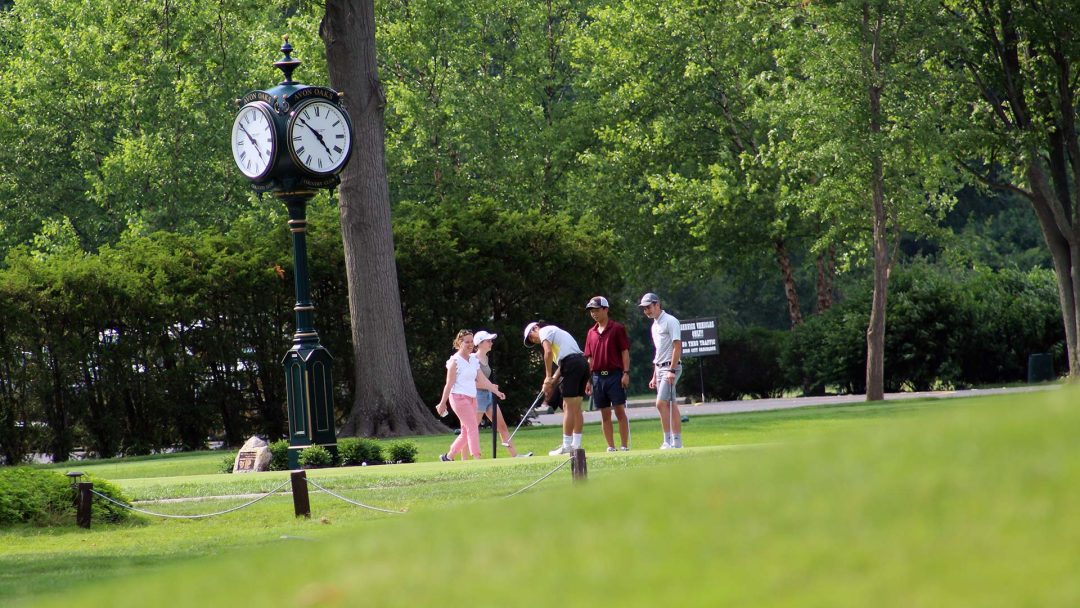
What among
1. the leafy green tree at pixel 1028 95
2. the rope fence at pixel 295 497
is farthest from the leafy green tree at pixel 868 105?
the rope fence at pixel 295 497

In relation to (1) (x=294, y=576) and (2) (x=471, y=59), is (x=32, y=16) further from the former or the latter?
(1) (x=294, y=576)

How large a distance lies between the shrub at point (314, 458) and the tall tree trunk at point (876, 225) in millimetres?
12527

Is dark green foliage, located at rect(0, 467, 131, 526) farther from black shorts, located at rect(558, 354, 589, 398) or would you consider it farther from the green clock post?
black shorts, located at rect(558, 354, 589, 398)

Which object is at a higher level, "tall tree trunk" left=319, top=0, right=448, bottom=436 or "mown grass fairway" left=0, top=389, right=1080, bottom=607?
"tall tree trunk" left=319, top=0, right=448, bottom=436

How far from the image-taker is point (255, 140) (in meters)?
18.5

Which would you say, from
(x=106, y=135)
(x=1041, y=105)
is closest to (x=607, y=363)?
(x=1041, y=105)

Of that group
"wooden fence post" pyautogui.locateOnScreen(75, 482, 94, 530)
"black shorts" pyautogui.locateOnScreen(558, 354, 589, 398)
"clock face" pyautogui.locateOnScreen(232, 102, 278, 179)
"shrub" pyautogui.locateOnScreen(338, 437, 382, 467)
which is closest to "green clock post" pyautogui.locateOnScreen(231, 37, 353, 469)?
"clock face" pyautogui.locateOnScreen(232, 102, 278, 179)

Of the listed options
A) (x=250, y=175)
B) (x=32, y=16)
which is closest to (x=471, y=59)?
(x=32, y=16)

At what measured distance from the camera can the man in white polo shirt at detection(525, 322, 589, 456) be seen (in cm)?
1689

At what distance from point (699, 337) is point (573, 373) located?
16.5 metres

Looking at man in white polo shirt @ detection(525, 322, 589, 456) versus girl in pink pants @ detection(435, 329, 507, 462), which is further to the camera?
girl in pink pants @ detection(435, 329, 507, 462)

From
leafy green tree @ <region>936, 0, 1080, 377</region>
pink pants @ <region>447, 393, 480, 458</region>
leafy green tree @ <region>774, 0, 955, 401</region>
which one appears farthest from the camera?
leafy green tree @ <region>936, 0, 1080, 377</region>

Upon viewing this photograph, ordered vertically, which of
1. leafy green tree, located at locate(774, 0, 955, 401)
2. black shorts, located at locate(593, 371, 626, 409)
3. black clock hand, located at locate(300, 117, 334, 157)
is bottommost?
black shorts, located at locate(593, 371, 626, 409)

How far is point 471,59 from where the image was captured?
3716 centimetres
